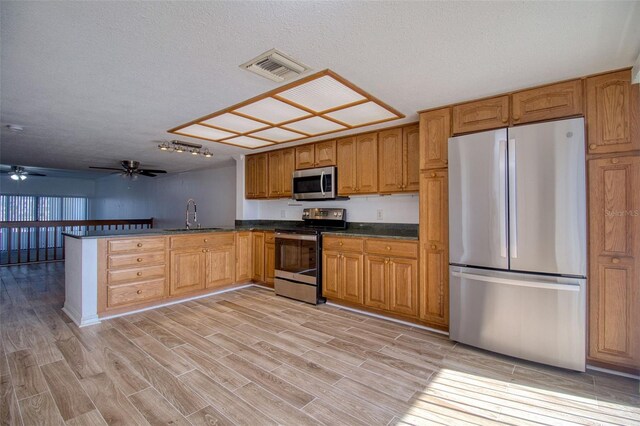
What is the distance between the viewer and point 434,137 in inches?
115

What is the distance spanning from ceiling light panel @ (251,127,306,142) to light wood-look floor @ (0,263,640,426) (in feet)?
7.50

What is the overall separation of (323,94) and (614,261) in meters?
2.57

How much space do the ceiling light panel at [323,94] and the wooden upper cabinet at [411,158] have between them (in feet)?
3.25

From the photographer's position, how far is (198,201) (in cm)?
689

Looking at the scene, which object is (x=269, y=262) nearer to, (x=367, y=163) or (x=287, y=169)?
(x=287, y=169)

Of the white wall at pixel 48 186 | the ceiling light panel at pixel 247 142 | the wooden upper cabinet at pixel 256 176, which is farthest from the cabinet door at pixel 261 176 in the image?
the white wall at pixel 48 186

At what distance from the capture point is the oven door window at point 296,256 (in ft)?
12.7

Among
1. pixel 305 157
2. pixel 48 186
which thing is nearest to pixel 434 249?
pixel 305 157

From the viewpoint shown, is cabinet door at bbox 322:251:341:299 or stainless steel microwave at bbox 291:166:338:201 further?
stainless steel microwave at bbox 291:166:338:201

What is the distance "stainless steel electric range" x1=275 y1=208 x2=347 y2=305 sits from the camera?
3.84 metres

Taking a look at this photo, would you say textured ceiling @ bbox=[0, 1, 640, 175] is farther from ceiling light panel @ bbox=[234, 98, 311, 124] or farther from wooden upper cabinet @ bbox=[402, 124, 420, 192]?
wooden upper cabinet @ bbox=[402, 124, 420, 192]

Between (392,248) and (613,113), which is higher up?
(613,113)

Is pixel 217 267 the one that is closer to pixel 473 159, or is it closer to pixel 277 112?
pixel 277 112

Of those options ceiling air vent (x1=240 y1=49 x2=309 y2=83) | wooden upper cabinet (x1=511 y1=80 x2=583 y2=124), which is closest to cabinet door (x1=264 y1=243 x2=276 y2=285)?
ceiling air vent (x1=240 y1=49 x2=309 y2=83)
